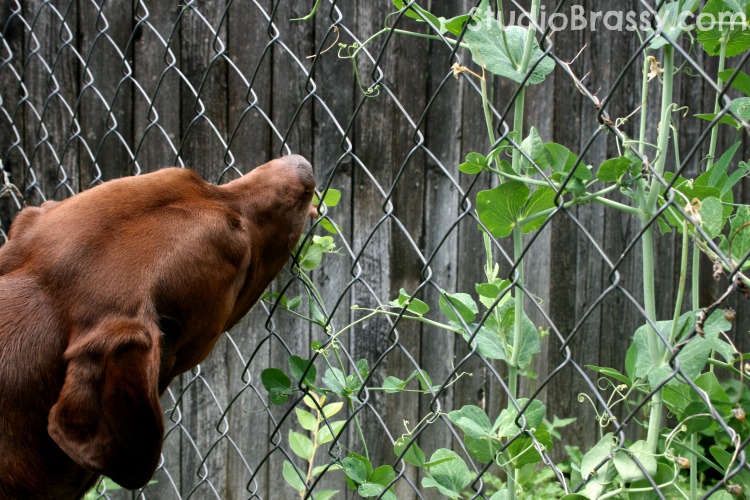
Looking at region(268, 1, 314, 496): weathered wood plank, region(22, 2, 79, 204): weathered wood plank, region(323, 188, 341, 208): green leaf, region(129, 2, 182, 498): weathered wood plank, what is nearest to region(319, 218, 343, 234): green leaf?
region(323, 188, 341, 208): green leaf

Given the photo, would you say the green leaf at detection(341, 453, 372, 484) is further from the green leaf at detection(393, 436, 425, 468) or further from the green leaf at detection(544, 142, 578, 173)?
the green leaf at detection(544, 142, 578, 173)

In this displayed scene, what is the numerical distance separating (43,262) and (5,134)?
202cm

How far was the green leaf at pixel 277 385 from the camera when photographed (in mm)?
2027

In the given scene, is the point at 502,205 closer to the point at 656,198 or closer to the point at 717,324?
the point at 656,198

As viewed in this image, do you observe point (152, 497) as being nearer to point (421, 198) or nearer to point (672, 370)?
point (421, 198)

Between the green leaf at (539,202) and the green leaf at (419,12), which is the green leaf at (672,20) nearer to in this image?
the green leaf at (539,202)

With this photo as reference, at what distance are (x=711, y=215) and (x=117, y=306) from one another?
1.24 meters

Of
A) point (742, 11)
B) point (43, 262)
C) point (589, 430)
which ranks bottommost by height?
point (589, 430)

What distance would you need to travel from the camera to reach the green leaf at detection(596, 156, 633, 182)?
128 cm

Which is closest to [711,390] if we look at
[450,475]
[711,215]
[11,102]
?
[711,215]

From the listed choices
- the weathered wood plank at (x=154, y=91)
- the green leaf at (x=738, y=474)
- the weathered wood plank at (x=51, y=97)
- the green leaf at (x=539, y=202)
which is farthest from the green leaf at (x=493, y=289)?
the weathered wood plank at (x=51, y=97)

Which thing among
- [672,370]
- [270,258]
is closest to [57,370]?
[270,258]

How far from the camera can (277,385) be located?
2039 millimetres

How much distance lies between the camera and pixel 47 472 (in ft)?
5.84
